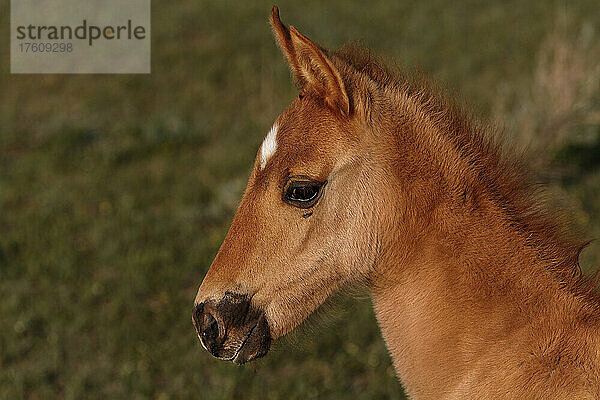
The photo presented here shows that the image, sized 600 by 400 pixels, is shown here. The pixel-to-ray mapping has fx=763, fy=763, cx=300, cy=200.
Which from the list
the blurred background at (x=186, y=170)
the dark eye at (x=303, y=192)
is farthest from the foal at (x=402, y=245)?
the blurred background at (x=186, y=170)

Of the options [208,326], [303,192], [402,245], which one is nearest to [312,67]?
[303,192]

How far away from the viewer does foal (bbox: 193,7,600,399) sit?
2.62m

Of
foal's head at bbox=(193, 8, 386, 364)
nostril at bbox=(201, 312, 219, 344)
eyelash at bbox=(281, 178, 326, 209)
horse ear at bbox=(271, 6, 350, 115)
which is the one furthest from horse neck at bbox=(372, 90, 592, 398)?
nostril at bbox=(201, 312, 219, 344)

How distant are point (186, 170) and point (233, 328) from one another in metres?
6.37

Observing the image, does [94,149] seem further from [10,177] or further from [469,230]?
[469,230]

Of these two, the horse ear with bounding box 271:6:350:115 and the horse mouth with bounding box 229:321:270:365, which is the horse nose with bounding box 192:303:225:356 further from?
the horse ear with bounding box 271:6:350:115

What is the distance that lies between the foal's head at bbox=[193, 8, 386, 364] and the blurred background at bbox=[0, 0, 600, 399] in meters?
0.26

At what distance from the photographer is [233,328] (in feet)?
9.34

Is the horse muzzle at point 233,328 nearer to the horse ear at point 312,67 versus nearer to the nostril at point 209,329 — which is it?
the nostril at point 209,329

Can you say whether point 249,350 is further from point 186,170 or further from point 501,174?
point 186,170

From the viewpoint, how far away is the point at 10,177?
8984mm

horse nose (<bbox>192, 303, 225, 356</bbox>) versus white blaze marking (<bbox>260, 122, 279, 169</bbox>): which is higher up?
white blaze marking (<bbox>260, 122, 279, 169</bbox>)

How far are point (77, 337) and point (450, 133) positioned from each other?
165 inches

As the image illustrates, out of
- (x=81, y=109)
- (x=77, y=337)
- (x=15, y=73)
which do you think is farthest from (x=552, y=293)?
(x=15, y=73)
